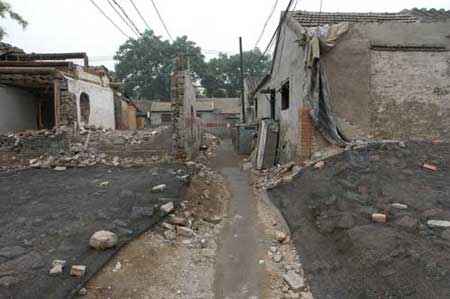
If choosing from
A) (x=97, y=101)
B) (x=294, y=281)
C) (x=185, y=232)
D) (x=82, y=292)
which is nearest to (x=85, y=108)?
(x=97, y=101)

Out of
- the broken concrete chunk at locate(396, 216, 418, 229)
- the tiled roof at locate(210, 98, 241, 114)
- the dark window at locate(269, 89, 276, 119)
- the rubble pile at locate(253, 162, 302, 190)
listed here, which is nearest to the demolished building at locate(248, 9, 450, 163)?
the rubble pile at locate(253, 162, 302, 190)

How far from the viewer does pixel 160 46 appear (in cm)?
3278

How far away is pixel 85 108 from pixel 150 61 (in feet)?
68.1

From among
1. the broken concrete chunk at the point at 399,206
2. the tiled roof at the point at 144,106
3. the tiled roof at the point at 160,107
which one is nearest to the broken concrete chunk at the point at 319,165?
the broken concrete chunk at the point at 399,206

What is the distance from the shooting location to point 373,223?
365 cm

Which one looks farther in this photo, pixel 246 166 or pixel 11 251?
pixel 246 166

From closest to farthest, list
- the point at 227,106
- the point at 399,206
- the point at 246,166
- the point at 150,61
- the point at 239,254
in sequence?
1. the point at 399,206
2. the point at 239,254
3. the point at 246,166
4. the point at 227,106
5. the point at 150,61

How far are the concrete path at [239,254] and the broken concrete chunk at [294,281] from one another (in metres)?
0.32

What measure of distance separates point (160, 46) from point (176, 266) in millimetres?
32325

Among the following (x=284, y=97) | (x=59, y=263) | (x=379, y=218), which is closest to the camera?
(x=59, y=263)

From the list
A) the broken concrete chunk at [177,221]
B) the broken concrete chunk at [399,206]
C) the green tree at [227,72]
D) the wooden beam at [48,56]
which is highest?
the green tree at [227,72]

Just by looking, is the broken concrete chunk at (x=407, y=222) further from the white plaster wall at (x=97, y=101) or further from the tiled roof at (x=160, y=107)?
the tiled roof at (x=160, y=107)

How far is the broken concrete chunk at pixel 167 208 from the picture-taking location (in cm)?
483

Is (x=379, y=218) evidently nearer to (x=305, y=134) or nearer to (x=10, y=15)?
(x=305, y=134)
